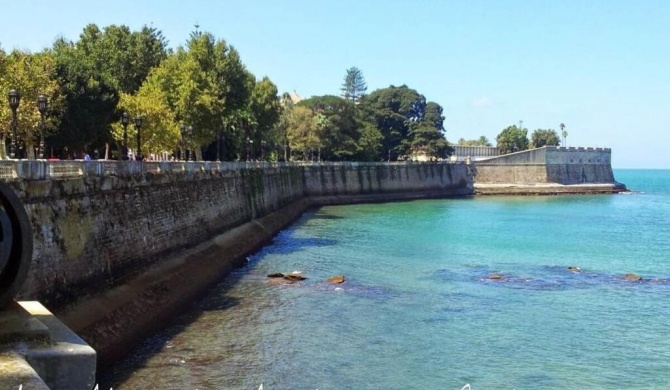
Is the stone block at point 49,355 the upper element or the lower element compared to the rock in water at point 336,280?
upper

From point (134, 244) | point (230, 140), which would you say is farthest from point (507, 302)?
point (230, 140)

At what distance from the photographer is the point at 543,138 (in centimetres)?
16175

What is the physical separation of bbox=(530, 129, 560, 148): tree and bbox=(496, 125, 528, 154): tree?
422 centimetres

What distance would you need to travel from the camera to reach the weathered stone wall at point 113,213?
55.5 ft

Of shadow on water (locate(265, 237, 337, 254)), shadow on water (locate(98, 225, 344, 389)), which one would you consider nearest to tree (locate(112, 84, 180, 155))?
shadow on water (locate(265, 237, 337, 254))

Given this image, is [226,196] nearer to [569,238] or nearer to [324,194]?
[569,238]

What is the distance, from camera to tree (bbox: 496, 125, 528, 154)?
502ft

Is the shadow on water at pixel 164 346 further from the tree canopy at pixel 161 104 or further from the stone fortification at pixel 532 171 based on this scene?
the stone fortification at pixel 532 171

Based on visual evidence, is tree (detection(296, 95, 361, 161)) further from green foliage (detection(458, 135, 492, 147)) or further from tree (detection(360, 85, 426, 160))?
green foliage (detection(458, 135, 492, 147))

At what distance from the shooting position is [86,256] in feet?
63.2

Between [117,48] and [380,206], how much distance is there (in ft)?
110

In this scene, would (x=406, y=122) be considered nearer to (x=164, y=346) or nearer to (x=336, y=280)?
(x=336, y=280)

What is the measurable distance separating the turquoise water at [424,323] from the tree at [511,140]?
10986 centimetres

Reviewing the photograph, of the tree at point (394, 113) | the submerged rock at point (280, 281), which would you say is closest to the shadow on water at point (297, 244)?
the submerged rock at point (280, 281)
